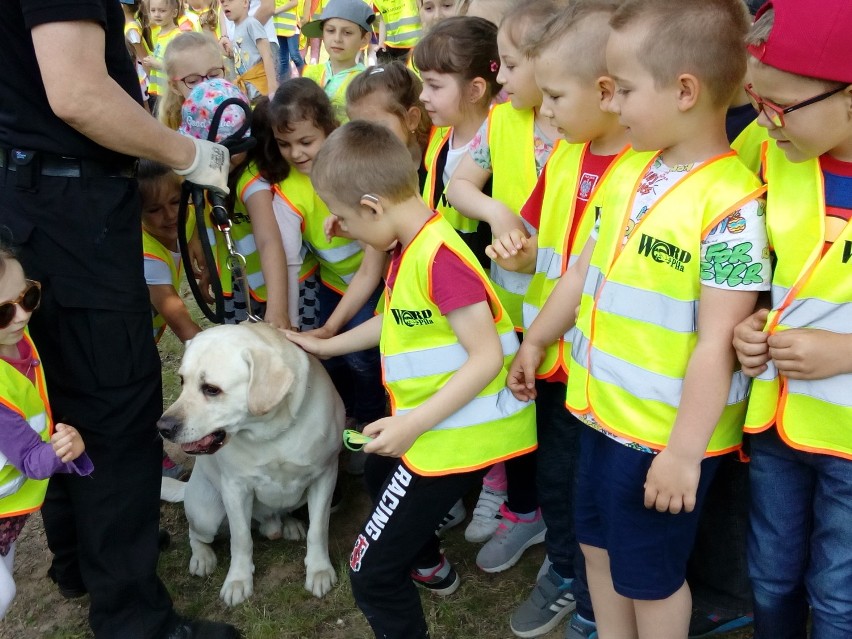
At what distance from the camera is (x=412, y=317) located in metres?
2.32

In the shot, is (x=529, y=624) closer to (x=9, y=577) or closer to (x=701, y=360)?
(x=701, y=360)

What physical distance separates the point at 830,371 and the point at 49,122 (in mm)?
2287

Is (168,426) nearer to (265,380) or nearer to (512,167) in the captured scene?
(265,380)

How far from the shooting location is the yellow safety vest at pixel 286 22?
9969mm

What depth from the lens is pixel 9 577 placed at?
244 cm

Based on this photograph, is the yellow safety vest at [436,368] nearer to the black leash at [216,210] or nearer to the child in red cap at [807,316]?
the child in red cap at [807,316]

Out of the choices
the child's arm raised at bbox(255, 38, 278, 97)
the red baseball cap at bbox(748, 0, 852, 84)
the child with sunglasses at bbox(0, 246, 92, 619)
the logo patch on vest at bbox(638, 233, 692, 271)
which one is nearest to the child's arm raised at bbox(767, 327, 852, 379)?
the logo patch on vest at bbox(638, 233, 692, 271)

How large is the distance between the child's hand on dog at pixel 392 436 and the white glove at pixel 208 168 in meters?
1.17

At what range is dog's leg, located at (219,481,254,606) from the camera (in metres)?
3.18

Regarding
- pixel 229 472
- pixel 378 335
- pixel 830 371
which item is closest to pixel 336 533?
pixel 229 472

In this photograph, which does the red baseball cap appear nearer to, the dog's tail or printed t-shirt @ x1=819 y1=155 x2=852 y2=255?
printed t-shirt @ x1=819 y1=155 x2=852 y2=255

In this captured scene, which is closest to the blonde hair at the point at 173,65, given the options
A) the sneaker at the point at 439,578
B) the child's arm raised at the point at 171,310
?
the child's arm raised at the point at 171,310

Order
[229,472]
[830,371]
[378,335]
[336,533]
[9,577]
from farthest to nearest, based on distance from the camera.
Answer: [336,533]
[229,472]
[378,335]
[9,577]
[830,371]

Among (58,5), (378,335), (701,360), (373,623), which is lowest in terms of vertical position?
(373,623)
